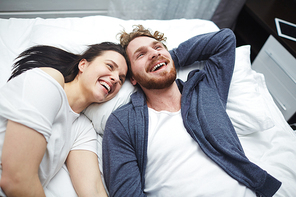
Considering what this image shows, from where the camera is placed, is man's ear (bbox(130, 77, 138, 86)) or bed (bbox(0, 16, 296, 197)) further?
man's ear (bbox(130, 77, 138, 86))

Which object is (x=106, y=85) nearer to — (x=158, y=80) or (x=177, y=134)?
(x=158, y=80)

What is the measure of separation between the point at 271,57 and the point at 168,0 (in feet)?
4.03

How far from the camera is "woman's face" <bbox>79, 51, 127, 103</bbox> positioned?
3.65 ft

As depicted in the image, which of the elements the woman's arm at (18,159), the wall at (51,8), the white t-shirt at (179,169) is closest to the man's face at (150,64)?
the white t-shirt at (179,169)

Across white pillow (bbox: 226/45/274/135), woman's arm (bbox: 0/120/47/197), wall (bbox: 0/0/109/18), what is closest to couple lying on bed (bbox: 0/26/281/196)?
woman's arm (bbox: 0/120/47/197)

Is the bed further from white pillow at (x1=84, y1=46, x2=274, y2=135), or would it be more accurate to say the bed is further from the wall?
the wall

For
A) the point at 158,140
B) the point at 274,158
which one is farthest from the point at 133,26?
the point at 274,158

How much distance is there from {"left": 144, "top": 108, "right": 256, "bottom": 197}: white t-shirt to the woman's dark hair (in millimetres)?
586

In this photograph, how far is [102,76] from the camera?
115 centimetres

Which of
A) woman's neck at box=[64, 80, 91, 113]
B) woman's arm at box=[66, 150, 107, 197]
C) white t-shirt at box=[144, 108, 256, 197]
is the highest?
woman's neck at box=[64, 80, 91, 113]

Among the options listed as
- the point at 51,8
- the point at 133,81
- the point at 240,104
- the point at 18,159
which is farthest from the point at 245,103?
the point at 51,8

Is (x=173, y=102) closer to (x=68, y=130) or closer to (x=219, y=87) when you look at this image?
(x=219, y=87)

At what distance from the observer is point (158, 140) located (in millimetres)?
1137

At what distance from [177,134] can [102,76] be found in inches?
22.1
